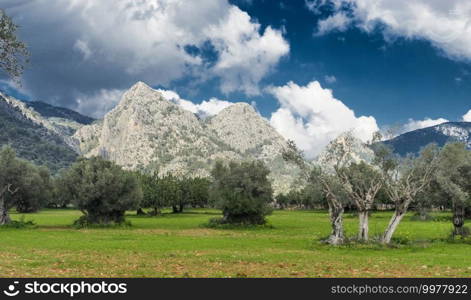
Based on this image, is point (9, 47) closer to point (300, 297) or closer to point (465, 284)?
point (300, 297)

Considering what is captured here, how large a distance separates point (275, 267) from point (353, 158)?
963 inches

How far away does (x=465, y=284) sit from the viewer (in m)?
20.2

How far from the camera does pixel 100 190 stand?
8156cm

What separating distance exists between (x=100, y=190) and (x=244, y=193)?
26.5 metres

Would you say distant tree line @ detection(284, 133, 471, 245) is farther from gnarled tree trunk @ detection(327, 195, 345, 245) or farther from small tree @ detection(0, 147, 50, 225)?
small tree @ detection(0, 147, 50, 225)

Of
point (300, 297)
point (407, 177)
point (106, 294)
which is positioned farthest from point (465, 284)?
point (407, 177)

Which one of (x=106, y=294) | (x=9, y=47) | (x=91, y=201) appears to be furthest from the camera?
(x=91, y=201)

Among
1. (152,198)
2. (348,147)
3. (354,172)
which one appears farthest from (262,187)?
(152,198)

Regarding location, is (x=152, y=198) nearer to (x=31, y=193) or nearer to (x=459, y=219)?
(x=31, y=193)

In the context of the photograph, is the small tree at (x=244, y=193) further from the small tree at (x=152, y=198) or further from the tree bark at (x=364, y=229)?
the small tree at (x=152, y=198)

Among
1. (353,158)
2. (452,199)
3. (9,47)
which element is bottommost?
(452,199)

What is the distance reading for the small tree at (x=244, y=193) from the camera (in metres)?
84.7

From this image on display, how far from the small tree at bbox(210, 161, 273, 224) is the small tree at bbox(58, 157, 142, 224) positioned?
16.2 metres

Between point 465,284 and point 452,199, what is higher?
point 452,199
